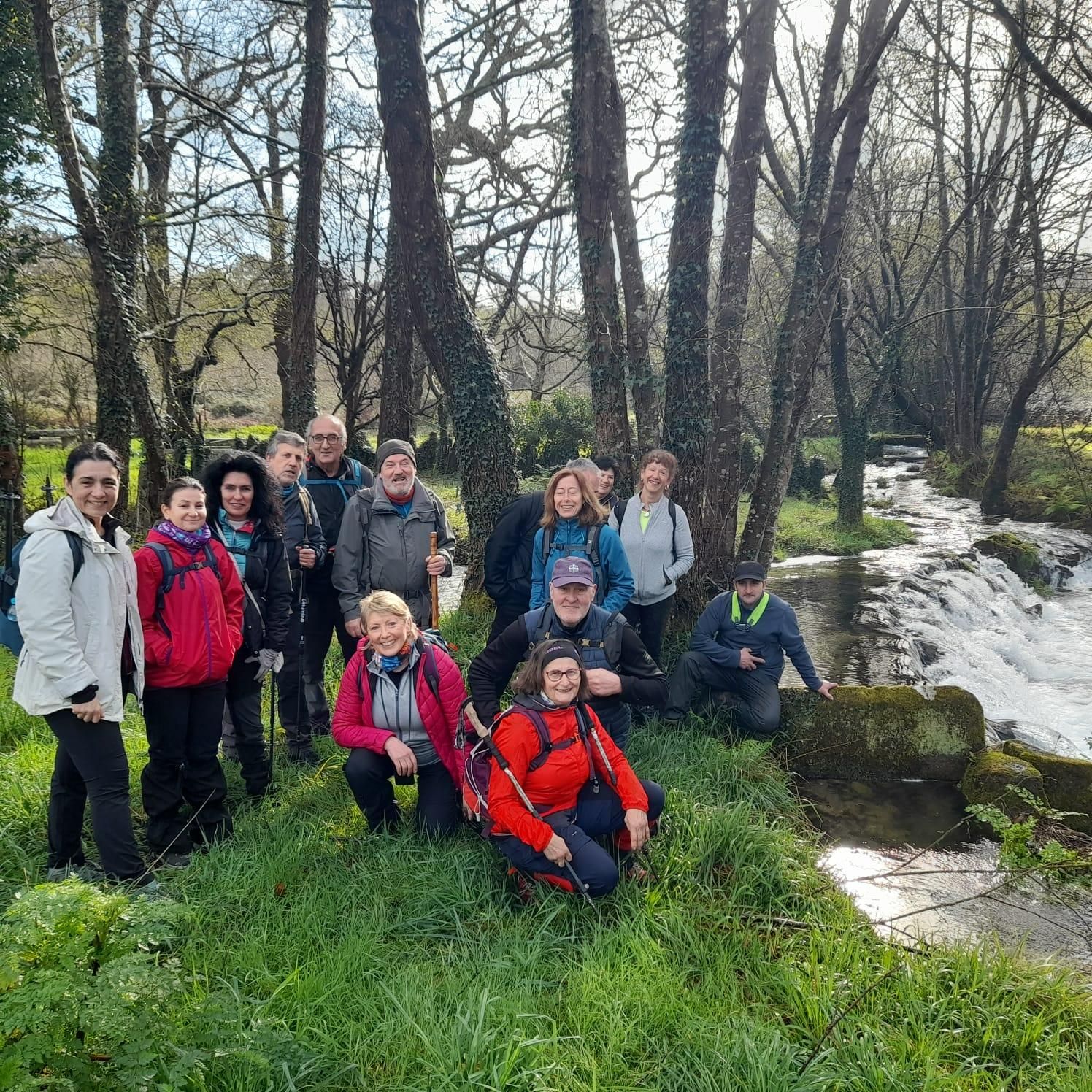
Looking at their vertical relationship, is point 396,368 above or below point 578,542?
above

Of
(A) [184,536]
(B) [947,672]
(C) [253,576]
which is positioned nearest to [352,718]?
(C) [253,576]

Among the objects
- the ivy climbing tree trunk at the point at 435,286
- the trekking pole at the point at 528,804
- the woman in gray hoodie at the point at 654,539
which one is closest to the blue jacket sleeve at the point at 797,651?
the woman in gray hoodie at the point at 654,539

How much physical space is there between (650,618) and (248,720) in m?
2.87

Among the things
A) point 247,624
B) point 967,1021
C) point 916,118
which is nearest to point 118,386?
point 247,624

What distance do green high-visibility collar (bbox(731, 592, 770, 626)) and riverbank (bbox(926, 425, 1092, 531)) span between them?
1164cm

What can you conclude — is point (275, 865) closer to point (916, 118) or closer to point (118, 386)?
point (118, 386)

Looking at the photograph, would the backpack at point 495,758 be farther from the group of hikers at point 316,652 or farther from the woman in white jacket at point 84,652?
the woman in white jacket at point 84,652

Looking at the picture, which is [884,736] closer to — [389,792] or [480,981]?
[389,792]

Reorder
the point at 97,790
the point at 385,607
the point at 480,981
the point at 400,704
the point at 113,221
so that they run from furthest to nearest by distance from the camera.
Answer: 1. the point at 113,221
2. the point at 400,704
3. the point at 385,607
4. the point at 97,790
5. the point at 480,981

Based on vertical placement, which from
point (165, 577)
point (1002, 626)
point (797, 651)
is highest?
point (165, 577)

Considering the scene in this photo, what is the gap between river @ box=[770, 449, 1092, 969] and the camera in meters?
3.95

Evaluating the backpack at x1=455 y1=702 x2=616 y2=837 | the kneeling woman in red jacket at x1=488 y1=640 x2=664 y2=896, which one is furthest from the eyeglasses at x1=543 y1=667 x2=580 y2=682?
the backpack at x1=455 y1=702 x2=616 y2=837

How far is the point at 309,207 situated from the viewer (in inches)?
361

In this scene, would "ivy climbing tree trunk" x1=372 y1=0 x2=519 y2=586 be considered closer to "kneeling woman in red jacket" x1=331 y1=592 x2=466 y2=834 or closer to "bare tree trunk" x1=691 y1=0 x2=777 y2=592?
"bare tree trunk" x1=691 y1=0 x2=777 y2=592
